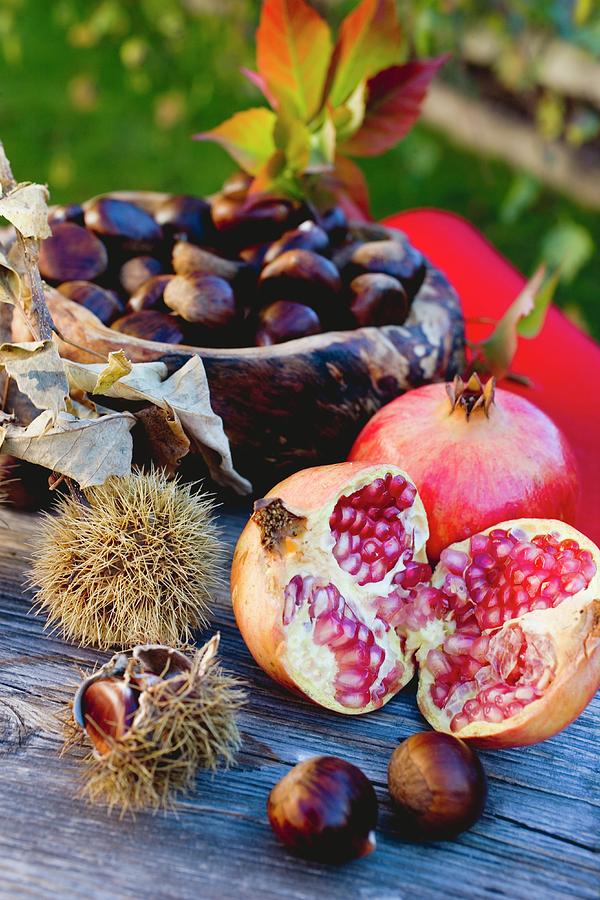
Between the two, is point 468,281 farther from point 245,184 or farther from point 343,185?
point 245,184

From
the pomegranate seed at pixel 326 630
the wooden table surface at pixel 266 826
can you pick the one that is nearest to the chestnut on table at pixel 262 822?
the wooden table surface at pixel 266 826

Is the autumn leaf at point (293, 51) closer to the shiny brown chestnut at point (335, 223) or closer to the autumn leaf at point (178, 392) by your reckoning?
the shiny brown chestnut at point (335, 223)

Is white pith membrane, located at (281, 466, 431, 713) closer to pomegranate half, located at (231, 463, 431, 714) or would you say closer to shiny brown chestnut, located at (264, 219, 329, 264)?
pomegranate half, located at (231, 463, 431, 714)

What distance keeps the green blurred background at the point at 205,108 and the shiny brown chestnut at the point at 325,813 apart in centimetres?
248

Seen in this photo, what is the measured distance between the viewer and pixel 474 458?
1289 mm

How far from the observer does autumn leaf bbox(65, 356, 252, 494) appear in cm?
123

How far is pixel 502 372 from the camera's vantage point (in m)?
1.71

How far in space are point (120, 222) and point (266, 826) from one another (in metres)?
1.03

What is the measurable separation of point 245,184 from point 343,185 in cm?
21

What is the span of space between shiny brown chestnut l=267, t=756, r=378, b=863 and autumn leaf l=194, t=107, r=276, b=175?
115 centimetres

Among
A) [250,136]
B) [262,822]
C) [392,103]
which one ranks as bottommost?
[262,822]

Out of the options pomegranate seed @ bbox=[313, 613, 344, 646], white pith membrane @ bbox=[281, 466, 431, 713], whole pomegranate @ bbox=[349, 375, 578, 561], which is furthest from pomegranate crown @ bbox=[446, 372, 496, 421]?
pomegranate seed @ bbox=[313, 613, 344, 646]

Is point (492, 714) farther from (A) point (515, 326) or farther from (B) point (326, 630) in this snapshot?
(A) point (515, 326)

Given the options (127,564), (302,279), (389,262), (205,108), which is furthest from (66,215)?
(205,108)
